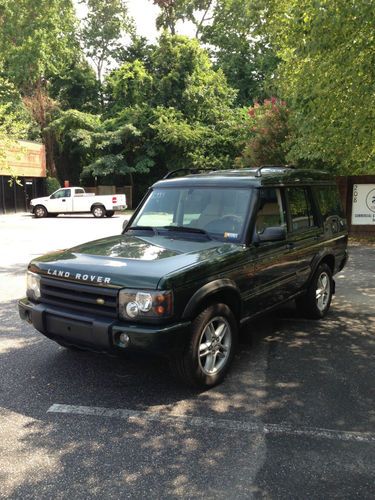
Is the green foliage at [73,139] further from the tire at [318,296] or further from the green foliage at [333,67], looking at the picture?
the tire at [318,296]

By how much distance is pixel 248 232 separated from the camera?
14.8 ft

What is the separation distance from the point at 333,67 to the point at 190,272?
13.4ft

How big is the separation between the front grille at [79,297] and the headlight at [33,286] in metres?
0.07

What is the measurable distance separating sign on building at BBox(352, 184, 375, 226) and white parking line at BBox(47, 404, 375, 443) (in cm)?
1127

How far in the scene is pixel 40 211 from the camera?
A: 2656cm

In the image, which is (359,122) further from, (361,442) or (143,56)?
(143,56)

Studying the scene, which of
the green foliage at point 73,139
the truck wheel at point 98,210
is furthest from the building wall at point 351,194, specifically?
the green foliage at point 73,139

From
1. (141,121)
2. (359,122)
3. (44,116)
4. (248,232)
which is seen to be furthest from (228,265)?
(44,116)

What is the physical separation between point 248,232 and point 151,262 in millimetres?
1163

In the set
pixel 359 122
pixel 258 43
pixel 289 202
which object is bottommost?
pixel 289 202

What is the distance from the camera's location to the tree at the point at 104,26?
46.5 metres

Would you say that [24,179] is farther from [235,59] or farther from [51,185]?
[235,59]

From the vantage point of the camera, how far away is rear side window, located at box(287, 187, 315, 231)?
5379mm

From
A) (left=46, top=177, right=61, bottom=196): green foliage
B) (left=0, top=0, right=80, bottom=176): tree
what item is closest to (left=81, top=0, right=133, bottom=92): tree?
(left=0, top=0, right=80, bottom=176): tree
